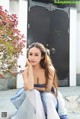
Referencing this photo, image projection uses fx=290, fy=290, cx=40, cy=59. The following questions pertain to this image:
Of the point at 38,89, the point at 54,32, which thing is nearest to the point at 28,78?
the point at 38,89

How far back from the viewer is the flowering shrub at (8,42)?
2.34m

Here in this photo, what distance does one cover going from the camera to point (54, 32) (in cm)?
660

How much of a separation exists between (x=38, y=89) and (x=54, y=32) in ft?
13.0

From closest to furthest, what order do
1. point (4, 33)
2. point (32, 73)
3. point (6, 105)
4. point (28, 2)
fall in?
1. point (4, 33)
2. point (32, 73)
3. point (6, 105)
4. point (28, 2)

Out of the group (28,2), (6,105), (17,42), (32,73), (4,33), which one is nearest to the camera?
(4,33)

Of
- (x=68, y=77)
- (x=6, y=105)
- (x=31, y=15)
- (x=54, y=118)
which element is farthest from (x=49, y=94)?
(x=68, y=77)

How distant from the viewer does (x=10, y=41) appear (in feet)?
7.89

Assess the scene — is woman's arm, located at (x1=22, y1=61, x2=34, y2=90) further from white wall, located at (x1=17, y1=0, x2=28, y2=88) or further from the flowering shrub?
white wall, located at (x1=17, y1=0, x2=28, y2=88)

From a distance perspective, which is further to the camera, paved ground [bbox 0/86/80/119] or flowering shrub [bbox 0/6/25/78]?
paved ground [bbox 0/86/80/119]

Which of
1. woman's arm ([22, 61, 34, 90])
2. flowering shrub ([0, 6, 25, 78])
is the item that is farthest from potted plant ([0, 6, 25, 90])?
woman's arm ([22, 61, 34, 90])

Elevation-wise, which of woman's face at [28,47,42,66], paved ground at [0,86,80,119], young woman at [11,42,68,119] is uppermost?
woman's face at [28,47,42,66]

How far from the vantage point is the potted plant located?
2.34 m

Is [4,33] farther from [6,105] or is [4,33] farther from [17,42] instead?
[6,105]

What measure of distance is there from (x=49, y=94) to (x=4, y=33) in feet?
2.56
